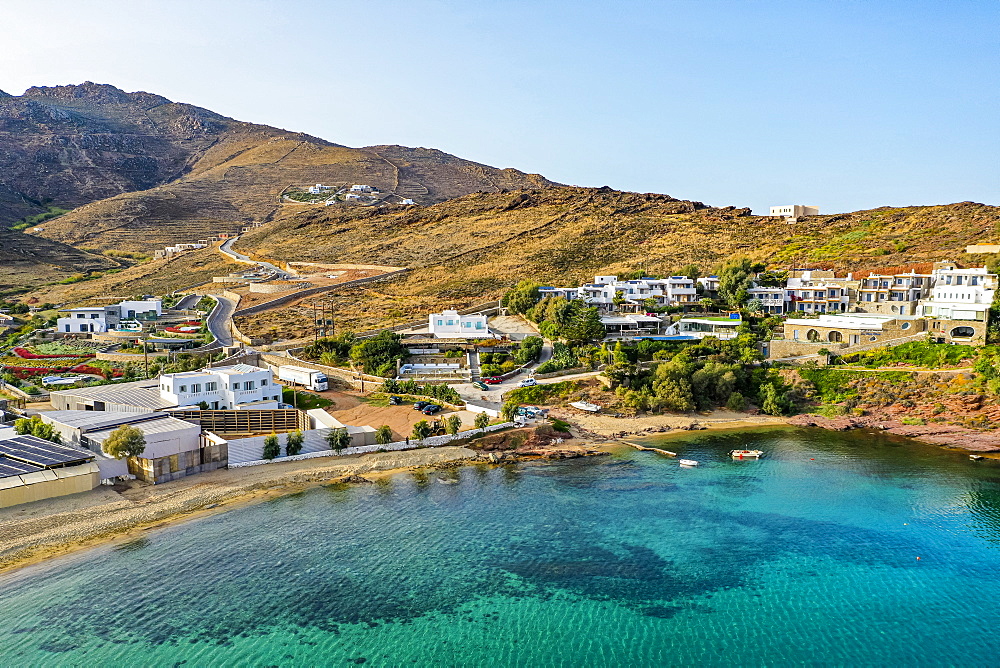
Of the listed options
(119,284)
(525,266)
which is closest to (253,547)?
(525,266)

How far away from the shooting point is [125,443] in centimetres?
2928

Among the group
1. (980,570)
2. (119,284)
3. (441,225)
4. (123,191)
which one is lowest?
(980,570)

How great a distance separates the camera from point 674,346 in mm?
51438

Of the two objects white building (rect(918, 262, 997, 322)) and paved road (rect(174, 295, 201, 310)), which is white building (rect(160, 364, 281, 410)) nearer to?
paved road (rect(174, 295, 201, 310))

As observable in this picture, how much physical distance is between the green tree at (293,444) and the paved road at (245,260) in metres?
65.8

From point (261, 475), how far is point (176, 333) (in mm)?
35716

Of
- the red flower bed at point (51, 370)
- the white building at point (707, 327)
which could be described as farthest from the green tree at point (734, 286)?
the red flower bed at point (51, 370)

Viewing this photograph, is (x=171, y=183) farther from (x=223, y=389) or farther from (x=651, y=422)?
(x=651, y=422)

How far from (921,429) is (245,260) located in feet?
308

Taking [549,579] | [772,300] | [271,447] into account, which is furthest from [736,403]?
[271,447]

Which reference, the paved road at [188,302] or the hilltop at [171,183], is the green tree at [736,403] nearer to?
the paved road at [188,302]

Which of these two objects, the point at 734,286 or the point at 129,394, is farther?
the point at 734,286

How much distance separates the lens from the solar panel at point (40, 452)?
28453mm

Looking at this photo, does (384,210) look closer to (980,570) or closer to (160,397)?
(160,397)
